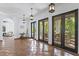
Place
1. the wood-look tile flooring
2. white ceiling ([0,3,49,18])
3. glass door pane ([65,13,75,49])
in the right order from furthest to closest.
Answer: white ceiling ([0,3,49,18])
glass door pane ([65,13,75,49])
the wood-look tile flooring

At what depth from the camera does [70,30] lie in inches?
302

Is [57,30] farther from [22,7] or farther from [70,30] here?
[22,7]

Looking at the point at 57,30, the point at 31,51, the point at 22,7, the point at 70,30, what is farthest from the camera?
the point at 22,7

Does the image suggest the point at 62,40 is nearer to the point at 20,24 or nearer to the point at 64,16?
the point at 64,16

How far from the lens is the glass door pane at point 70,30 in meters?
7.34

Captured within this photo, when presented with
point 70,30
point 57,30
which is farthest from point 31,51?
point 57,30

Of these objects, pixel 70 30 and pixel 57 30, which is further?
pixel 57 30

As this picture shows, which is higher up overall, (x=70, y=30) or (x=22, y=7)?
(x=22, y=7)

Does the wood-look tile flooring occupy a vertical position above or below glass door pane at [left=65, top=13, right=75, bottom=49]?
below

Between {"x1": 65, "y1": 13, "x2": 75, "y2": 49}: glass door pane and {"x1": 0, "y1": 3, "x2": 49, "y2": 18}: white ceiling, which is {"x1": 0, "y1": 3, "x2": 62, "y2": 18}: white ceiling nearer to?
{"x1": 0, "y1": 3, "x2": 49, "y2": 18}: white ceiling

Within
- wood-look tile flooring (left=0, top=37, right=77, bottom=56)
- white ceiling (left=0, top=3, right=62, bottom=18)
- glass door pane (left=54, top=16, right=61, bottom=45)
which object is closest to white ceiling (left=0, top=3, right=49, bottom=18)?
white ceiling (left=0, top=3, right=62, bottom=18)

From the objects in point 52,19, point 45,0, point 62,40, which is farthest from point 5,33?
point 45,0

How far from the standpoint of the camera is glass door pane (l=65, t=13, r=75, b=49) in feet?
24.1

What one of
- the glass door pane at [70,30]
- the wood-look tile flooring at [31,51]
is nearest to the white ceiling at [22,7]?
the glass door pane at [70,30]
